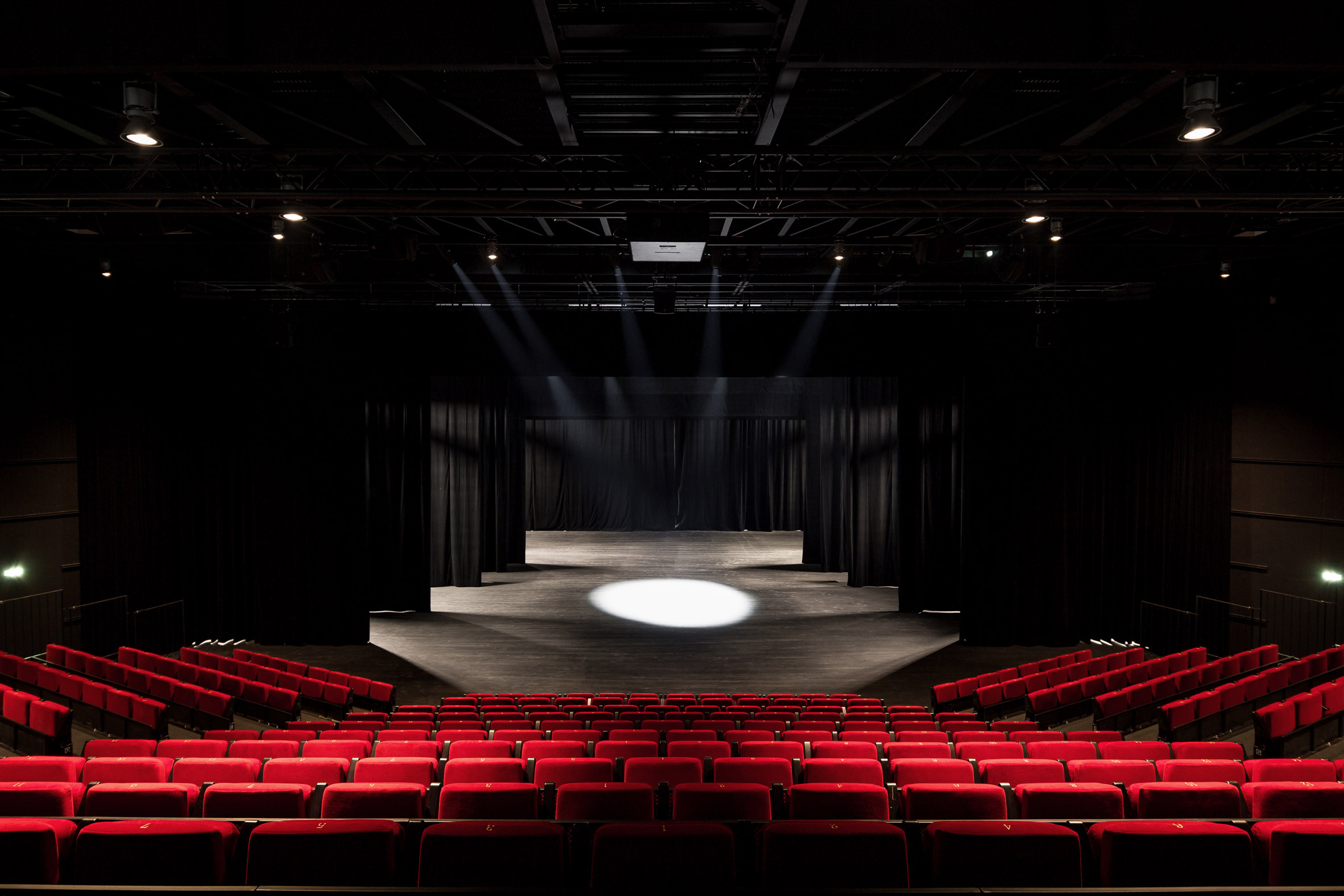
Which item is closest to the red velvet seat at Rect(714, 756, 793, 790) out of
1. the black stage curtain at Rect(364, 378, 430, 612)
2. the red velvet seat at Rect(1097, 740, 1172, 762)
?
the red velvet seat at Rect(1097, 740, 1172, 762)

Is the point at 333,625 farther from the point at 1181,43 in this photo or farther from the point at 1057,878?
the point at 1181,43

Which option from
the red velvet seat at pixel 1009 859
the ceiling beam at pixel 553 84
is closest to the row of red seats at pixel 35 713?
Result: the ceiling beam at pixel 553 84

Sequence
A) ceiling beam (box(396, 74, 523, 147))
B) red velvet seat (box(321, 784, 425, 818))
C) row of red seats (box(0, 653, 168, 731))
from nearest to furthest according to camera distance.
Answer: red velvet seat (box(321, 784, 425, 818)), ceiling beam (box(396, 74, 523, 147)), row of red seats (box(0, 653, 168, 731))

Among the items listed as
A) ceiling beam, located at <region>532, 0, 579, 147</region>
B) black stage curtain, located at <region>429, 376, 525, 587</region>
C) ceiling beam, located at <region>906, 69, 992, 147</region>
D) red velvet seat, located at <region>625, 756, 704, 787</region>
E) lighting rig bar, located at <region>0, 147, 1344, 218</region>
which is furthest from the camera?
black stage curtain, located at <region>429, 376, 525, 587</region>

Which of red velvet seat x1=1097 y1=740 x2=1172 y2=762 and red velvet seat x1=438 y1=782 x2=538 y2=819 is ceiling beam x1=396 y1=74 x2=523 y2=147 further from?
red velvet seat x1=1097 y1=740 x2=1172 y2=762

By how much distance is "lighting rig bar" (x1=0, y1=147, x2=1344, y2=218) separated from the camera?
7.62 m

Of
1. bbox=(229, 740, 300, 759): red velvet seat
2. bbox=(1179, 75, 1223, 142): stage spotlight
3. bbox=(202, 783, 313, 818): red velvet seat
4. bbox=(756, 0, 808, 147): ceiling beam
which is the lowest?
bbox=(229, 740, 300, 759): red velvet seat

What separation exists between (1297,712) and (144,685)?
48.3 ft

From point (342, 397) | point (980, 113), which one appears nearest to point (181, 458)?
point (342, 397)

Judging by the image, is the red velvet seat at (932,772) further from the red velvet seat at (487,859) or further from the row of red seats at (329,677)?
the row of red seats at (329,677)

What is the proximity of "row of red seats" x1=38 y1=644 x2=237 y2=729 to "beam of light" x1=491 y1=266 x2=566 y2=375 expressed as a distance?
752 cm

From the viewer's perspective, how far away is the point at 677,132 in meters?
7.39

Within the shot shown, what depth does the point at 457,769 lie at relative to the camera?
5523mm

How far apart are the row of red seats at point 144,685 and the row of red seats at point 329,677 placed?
3.83ft
